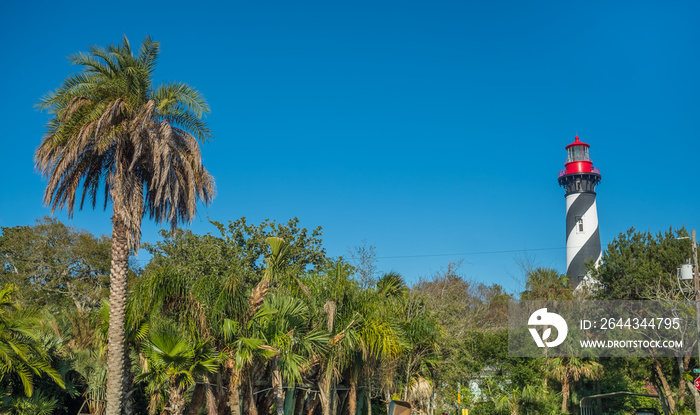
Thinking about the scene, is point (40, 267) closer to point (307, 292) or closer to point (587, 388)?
point (307, 292)

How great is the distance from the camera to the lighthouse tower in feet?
143

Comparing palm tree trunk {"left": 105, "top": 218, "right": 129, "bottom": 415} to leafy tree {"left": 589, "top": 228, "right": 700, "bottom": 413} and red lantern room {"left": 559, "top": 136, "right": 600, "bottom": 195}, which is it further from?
red lantern room {"left": 559, "top": 136, "right": 600, "bottom": 195}

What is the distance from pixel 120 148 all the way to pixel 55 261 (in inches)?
1106

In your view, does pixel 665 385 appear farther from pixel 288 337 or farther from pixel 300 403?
pixel 288 337

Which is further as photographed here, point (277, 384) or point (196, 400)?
point (196, 400)

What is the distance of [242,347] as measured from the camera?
12.6 m

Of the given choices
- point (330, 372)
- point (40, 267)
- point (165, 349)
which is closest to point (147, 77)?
point (165, 349)

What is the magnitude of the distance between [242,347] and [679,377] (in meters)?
22.6

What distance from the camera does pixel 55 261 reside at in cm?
3709

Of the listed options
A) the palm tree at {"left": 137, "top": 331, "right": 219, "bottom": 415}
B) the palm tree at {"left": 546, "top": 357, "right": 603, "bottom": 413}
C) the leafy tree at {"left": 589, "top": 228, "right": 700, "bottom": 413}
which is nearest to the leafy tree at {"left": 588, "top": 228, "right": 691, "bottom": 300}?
the leafy tree at {"left": 589, "top": 228, "right": 700, "bottom": 413}

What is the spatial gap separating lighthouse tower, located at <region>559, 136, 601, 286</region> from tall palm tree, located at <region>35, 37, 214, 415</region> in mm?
36114

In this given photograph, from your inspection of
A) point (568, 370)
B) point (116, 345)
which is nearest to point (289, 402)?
point (116, 345)

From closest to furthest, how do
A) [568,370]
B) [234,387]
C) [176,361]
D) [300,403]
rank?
[176,361] → [234,387] → [300,403] → [568,370]

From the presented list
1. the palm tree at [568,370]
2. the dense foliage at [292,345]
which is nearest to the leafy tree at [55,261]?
the dense foliage at [292,345]
